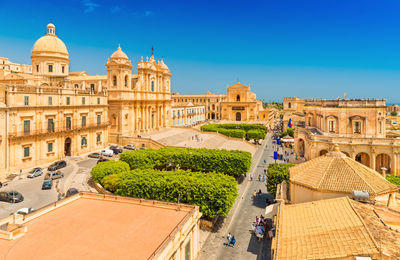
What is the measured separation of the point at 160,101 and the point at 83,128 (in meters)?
24.5

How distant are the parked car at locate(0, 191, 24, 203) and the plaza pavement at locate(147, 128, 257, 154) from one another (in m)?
24.4

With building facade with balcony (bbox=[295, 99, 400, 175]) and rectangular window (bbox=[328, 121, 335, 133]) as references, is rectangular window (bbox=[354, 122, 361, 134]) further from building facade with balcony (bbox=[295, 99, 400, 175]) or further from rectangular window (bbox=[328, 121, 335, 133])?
rectangular window (bbox=[328, 121, 335, 133])

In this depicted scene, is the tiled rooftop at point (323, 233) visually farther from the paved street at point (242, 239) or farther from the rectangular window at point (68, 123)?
the rectangular window at point (68, 123)

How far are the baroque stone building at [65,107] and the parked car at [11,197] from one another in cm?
663

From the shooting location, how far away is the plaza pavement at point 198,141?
154 ft

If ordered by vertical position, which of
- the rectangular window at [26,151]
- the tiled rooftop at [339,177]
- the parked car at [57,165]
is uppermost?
the tiled rooftop at [339,177]

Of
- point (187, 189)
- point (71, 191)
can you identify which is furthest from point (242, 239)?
point (71, 191)

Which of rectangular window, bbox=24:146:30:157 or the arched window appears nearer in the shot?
rectangular window, bbox=24:146:30:157

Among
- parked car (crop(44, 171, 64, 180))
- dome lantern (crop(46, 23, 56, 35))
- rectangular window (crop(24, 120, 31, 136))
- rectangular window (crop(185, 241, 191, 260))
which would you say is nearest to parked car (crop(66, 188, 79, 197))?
parked car (crop(44, 171, 64, 180))

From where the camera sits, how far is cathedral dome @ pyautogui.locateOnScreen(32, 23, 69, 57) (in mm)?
46812

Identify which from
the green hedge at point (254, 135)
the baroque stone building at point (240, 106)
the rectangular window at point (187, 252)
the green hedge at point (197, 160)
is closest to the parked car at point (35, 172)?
the green hedge at point (197, 160)

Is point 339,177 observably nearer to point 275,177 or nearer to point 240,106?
point 275,177

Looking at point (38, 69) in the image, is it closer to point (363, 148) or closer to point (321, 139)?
point (321, 139)

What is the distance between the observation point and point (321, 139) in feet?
128
